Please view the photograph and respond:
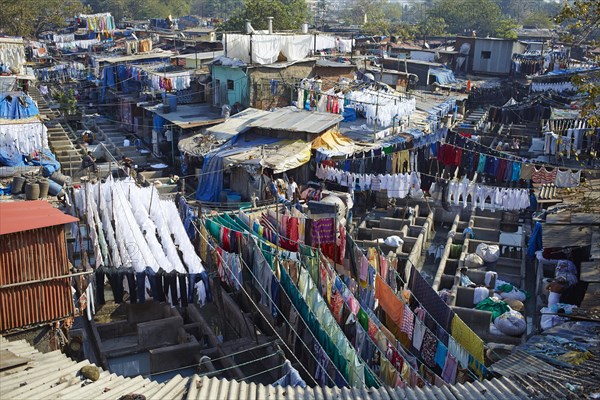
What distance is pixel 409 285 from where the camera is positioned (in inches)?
603

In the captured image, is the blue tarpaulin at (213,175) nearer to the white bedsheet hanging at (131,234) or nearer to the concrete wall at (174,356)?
the white bedsheet hanging at (131,234)

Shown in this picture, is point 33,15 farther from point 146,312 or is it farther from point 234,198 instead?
point 146,312

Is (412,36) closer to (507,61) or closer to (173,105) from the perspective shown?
(507,61)

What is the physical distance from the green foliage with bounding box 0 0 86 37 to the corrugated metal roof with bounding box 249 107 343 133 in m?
40.4

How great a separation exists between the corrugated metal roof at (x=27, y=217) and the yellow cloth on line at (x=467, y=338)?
7.96m

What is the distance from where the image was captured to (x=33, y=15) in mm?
61031

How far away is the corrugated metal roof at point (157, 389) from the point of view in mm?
8227

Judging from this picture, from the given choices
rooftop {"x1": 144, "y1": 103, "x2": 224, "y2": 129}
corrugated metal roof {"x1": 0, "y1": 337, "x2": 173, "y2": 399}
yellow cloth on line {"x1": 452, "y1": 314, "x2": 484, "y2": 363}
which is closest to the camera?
corrugated metal roof {"x1": 0, "y1": 337, "x2": 173, "y2": 399}

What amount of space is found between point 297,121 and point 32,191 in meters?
11.9

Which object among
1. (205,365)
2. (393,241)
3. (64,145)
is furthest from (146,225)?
(64,145)

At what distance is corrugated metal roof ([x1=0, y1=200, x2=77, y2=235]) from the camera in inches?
386

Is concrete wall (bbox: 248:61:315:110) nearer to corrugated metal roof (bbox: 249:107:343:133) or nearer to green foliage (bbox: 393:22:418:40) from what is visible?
corrugated metal roof (bbox: 249:107:343:133)

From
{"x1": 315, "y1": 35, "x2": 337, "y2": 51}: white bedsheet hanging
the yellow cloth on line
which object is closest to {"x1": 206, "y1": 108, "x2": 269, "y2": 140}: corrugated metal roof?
the yellow cloth on line

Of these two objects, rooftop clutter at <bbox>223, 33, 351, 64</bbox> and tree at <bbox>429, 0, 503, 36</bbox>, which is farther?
tree at <bbox>429, 0, 503, 36</bbox>
